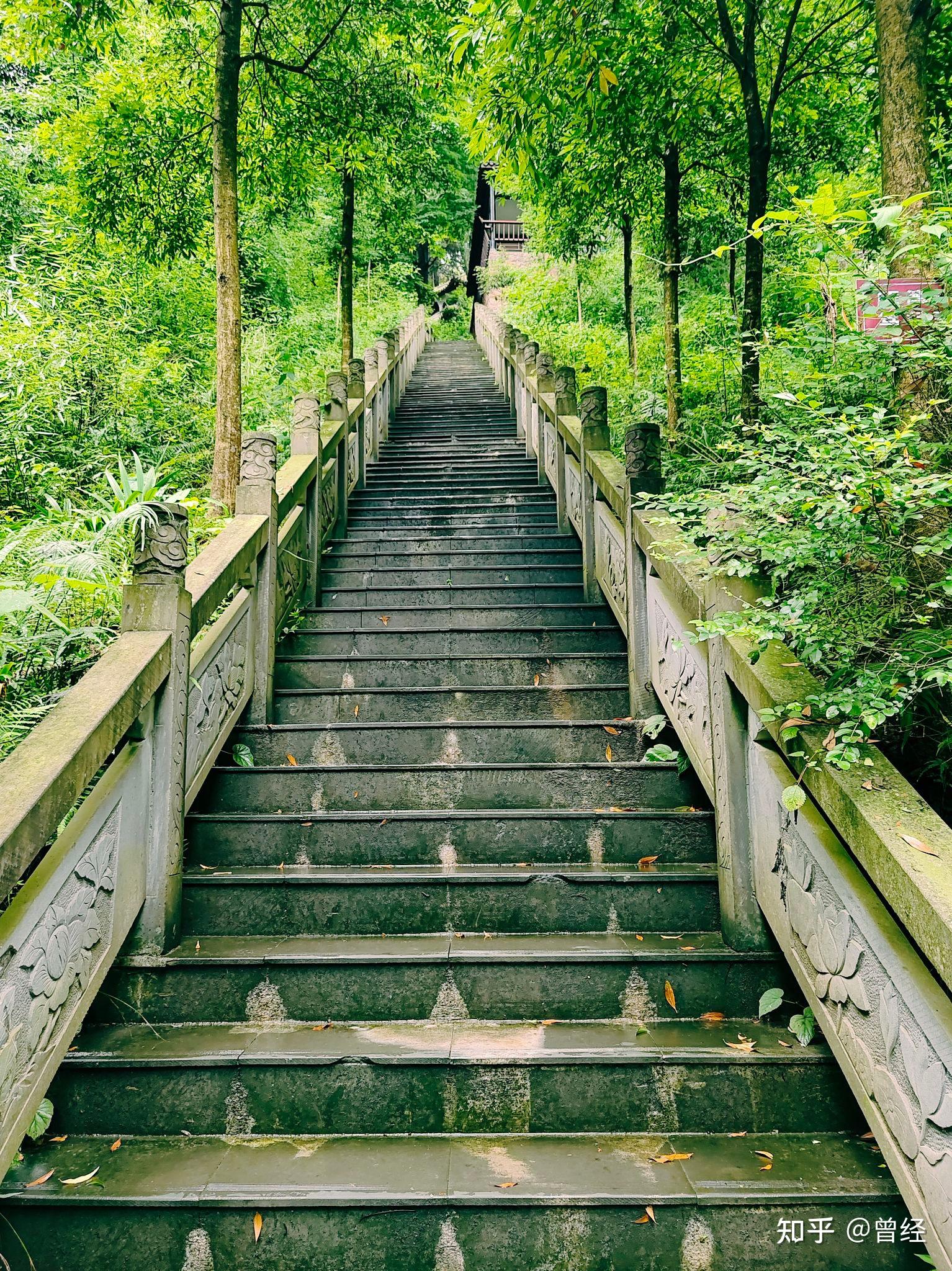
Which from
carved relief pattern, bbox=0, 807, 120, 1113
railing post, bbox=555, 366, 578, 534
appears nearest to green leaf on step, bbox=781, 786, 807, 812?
carved relief pattern, bbox=0, 807, 120, 1113

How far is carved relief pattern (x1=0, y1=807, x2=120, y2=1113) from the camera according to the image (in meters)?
2.18

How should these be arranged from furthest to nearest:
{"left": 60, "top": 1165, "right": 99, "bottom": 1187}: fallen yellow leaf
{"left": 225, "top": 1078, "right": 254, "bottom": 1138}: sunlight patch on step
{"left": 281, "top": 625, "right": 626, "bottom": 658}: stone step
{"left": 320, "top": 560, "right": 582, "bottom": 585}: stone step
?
1. {"left": 320, "top": 560, "right": 582, "bottom": 585}: stone step
2. {"left": 281, "top": 625, "right": 626, "bottom": 658}: stone step
3. {"left": 225, "top": 1078, "right": 254, "bottom": 1138}: sunlight patch on step
4. {"left": 60, "top": 1165, "right": 99, "bottom": 1187}: fallen yellow leaf

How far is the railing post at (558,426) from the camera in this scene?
688 centimetres

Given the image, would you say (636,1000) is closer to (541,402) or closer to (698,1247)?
(698,1247)

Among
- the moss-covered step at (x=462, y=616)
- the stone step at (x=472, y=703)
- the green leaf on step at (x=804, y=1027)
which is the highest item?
the moss-covered step at (x=462, y=616)

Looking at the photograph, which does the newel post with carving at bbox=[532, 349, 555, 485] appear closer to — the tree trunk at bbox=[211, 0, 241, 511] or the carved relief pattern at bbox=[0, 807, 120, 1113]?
the tree trunk at bbox=[211, 0, 241, 511]

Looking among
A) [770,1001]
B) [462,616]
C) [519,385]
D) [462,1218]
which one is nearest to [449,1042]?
[462,1218]

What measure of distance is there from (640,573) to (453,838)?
5.67 feet

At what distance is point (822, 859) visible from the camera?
2367 mm

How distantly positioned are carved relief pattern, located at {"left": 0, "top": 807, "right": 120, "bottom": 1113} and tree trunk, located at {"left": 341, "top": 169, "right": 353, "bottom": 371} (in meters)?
10.8

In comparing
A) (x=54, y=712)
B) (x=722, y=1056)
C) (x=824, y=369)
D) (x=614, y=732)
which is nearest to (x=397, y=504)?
(x=614, y=732)

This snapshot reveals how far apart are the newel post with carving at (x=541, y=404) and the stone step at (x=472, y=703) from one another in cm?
411

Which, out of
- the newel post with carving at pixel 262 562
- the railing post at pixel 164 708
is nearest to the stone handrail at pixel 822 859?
the railing post at pixel 164 708

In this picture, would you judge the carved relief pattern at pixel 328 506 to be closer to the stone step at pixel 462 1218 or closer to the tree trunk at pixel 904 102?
the tree trunk at pixel 904 102
